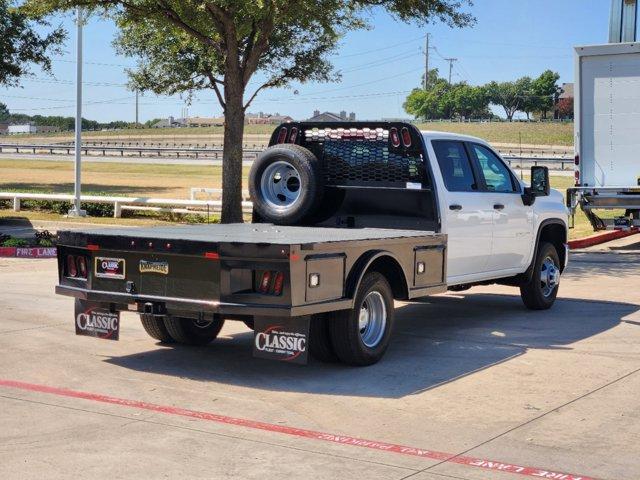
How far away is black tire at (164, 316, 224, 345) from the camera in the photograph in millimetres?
9484

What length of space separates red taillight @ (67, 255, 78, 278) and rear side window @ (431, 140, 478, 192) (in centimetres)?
362

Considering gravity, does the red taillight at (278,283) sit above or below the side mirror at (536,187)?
below

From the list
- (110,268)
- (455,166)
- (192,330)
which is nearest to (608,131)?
(455,166)

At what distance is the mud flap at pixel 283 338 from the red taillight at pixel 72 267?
1864 mm

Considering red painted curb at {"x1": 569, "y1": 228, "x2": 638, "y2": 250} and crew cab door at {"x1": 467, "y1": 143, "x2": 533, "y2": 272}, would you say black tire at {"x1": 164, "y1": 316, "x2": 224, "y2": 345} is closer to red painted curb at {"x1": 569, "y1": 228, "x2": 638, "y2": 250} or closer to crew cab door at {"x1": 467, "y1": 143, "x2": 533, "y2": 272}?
crew cab door at {"x1": 467, "y1": 143, "x2": 533, "y2": 272}

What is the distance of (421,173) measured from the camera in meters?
9.95

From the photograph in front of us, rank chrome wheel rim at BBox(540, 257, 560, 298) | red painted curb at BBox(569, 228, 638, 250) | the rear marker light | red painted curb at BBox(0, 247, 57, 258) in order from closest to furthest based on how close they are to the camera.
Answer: the rear marker light, chrome wheel rim at BBox(540, 257, 560, 298), red painted curb at BBox(0, 247, 57, 258), red painted curb at BBox(569, 228, 638, 250)

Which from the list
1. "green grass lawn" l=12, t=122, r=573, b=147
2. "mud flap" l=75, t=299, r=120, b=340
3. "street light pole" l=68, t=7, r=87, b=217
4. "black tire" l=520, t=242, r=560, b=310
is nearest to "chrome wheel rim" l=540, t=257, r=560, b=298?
"black tire" l=520, t=242, r=560, b=310

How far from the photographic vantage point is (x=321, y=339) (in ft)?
28.1

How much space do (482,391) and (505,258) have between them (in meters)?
3.42

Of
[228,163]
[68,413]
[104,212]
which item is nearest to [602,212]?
[228,163]

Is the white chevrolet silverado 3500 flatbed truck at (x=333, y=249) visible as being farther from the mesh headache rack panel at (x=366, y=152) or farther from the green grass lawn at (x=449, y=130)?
the green grass lawn at (x=449, y=130)

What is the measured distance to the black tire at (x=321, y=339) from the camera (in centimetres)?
848

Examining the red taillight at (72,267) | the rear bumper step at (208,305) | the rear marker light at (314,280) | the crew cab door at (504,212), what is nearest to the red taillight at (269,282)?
the rear bumper step at (208,305)
